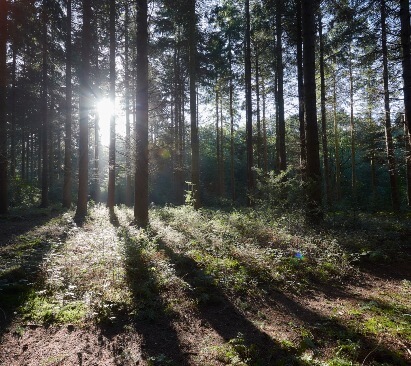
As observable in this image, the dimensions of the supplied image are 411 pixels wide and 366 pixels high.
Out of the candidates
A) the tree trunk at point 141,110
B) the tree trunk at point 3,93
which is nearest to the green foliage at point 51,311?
the tree trunk at point 141,110

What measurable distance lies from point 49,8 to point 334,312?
16683 millimetres

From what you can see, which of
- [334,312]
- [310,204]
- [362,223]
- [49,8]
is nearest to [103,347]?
[334,312]

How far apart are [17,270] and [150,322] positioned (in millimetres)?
3193

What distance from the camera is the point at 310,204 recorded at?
10359 millimetres

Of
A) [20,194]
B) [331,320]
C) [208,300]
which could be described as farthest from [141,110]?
[20,194]

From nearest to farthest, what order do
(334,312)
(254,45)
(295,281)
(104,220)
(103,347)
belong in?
1. (103,347)
2. (334,312)
3. (295,281)
4. (104,220)
5. (254,45)

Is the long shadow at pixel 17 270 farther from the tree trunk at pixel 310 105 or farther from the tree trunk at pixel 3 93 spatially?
the tree trunk at pixel 310 105

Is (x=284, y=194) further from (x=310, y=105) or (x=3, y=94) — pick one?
(x=3, y=94)

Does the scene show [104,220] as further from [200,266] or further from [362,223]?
[362,223]

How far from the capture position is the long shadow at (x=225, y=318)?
3.40 metres

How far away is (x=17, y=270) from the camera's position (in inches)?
220

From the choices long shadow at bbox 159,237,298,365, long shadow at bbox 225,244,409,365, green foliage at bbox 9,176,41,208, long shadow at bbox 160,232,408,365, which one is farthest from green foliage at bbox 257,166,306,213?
green foliage at bbox 9,176,41,208

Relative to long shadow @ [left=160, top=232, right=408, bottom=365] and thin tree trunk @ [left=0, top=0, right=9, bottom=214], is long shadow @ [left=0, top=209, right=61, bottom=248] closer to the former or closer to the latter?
thin tree trunk @ [left=0, top=0, right=9, bottom=214]

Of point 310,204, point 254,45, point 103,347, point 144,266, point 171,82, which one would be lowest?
point 103,347
